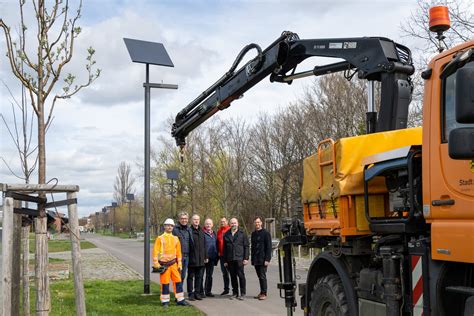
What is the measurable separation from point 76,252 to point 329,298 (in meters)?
2.90

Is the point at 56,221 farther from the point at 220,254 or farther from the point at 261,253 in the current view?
the point at 220,254

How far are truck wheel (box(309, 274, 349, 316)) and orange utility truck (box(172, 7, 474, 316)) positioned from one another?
0.01 m

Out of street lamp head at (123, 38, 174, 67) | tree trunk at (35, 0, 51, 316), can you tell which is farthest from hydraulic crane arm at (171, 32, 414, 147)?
tree trunk at (35, 0, 51, 316)

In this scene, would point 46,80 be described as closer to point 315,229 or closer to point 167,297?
point 315,229

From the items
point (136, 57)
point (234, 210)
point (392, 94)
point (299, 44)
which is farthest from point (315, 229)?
point (234, 210)

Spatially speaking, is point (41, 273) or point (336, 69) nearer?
point (41, 273)

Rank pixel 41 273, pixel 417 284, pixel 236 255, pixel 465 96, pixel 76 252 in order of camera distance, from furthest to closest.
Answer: pixel 236 255 < pixel 41 273 < pixel 76 252 < pixel 417 284 < pixel 465 96

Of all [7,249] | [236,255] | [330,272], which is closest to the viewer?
[7,249]

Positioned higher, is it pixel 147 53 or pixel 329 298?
Answer: pixel 147 53

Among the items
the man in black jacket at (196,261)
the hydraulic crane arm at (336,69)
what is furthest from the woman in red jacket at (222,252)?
the hydraulic crane arm at (336,69)

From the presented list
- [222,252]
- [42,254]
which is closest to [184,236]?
[222,252]

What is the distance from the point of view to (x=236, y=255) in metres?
12.2

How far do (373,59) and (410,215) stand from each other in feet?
7.31

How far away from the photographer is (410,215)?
196 inches
